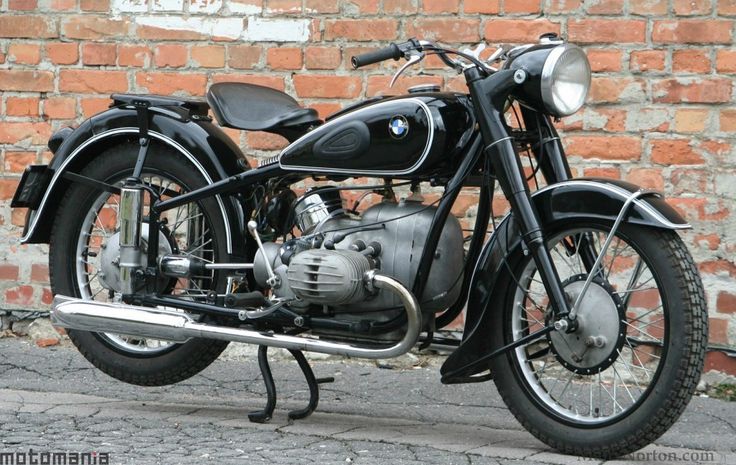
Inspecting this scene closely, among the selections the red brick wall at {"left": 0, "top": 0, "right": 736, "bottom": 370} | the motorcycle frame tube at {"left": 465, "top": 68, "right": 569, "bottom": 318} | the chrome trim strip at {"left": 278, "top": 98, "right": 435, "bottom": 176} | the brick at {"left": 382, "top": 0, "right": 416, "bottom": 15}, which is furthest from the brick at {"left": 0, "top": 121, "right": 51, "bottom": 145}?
the motorcycle frame tube at {"left": 465, "top": 68, "right": 569, "bottom": 318}

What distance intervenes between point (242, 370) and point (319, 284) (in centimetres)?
148

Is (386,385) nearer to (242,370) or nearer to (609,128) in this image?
(242,370)

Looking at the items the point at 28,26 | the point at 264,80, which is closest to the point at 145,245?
the point at 264,80

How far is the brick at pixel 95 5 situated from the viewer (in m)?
5.65

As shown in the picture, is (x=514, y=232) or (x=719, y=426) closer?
(x=514, y=232)

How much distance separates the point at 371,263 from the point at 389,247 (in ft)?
0.26

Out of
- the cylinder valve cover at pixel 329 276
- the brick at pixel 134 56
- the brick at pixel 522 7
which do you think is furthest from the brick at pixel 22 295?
the brick at pixel 522 7

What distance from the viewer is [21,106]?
579 cm

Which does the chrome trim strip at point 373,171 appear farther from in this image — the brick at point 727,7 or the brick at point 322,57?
the brick at point 727,7

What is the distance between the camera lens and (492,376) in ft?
12.6

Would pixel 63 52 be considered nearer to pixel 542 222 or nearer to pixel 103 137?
pixel 103 137

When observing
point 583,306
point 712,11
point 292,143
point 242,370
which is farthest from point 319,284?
point 712,11

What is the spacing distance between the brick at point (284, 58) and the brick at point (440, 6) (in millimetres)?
599

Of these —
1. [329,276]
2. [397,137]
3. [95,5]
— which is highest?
[95,5]
